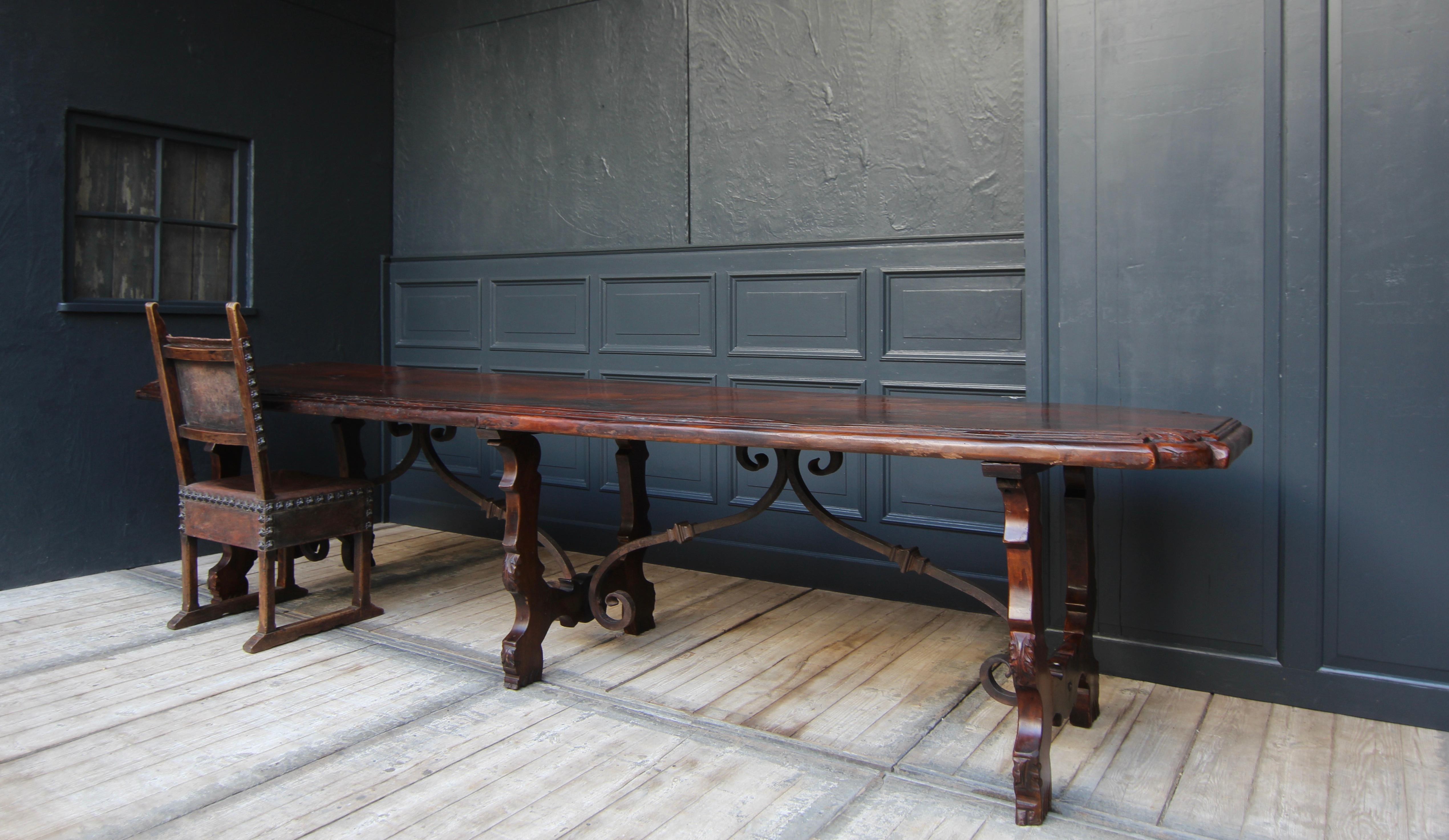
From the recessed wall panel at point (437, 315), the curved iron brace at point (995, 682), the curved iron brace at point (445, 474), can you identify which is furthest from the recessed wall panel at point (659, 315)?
the curved iron brace at point (995, 682)

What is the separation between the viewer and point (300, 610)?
339 cm

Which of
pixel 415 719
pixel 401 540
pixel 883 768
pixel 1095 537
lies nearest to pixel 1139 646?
pixel 1095 537

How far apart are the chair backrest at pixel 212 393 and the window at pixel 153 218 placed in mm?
1123

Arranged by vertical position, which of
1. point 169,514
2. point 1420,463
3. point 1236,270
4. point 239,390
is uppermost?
point 1236,270

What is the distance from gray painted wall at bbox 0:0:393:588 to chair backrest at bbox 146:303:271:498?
40.6 inches

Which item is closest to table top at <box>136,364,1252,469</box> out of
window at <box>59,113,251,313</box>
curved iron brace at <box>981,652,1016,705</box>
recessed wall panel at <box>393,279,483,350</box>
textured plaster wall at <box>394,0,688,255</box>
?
curved iron brace at <box>981,652,1016,705</box>

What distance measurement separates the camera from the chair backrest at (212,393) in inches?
112

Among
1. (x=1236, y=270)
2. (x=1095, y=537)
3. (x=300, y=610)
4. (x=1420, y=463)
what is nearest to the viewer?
(x=1420, y=463)

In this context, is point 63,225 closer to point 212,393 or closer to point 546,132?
point 212,393

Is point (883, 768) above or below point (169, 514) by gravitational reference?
below

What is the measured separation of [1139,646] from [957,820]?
106 centimetres

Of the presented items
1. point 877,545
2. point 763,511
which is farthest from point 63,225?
point 877,545

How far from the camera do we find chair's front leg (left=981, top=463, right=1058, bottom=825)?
1904 mm

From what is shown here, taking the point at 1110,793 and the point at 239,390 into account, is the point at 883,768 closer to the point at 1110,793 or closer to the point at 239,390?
the point at 1110,793
